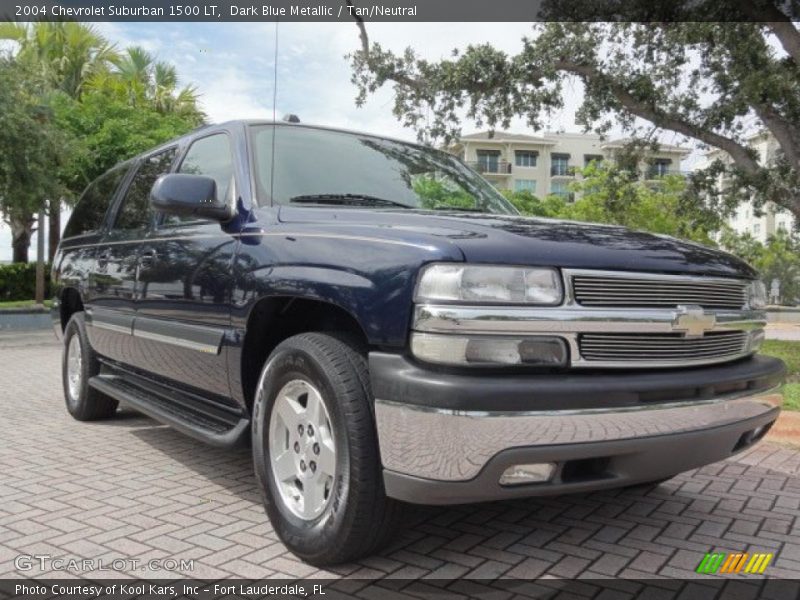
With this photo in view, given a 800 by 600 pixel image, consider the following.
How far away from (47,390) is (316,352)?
5915mm

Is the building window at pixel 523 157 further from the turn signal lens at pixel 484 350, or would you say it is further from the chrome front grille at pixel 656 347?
the turn signal lens at pixel 484 350

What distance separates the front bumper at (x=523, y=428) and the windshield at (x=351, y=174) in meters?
1.35

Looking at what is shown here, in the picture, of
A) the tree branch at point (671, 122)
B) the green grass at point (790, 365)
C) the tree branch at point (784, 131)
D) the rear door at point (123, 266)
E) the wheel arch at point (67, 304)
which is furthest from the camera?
the tree branch at point (671, 122)

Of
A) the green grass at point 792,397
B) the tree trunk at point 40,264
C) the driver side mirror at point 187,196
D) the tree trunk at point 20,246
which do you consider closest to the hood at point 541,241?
the driver side mirror at point 187,196

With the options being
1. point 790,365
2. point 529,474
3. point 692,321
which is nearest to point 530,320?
point 529,474

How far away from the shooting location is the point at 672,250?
9.99ft

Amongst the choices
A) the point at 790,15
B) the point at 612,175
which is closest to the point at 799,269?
the point at 612,175

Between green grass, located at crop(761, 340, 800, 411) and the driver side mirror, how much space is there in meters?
3.11

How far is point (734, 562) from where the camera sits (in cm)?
308

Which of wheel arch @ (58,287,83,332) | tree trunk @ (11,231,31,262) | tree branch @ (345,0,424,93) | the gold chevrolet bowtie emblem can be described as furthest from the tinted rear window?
tree trunk @ (11,231,31,262)

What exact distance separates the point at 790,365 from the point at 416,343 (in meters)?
9.46

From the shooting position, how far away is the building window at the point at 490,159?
235ft

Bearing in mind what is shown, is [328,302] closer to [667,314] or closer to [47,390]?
[667,314]

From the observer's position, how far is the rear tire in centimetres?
551
